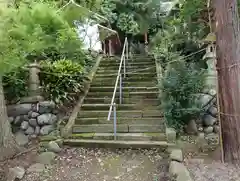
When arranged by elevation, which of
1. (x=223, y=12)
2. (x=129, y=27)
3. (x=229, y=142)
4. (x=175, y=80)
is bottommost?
(x=229, y=142)

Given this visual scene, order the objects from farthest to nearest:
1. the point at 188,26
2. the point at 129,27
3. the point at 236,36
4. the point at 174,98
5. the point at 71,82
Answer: the point at 129,27, the point at 188,26, the point at 71,82, the point at 174,98, the point at 236,36

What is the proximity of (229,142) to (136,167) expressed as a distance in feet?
5.00

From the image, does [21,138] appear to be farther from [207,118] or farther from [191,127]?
[207,118]

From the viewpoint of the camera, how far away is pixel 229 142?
4.54 metres

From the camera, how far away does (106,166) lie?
4777 mm

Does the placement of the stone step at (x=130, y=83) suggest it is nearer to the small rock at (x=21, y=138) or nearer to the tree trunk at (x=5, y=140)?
the small rock at (x=21, y=138)

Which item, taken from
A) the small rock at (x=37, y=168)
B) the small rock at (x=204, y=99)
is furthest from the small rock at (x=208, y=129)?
the small rock at (x=37, y=168)

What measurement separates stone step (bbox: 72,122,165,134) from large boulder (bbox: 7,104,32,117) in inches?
41.0

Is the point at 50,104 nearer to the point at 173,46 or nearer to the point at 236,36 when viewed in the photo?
the point at 236,36

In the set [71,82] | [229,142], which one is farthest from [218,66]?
[71,82]

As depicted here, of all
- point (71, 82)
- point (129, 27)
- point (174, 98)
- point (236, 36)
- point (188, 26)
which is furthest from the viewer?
point (129, 27)

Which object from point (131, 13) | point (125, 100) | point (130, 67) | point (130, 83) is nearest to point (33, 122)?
point (125, 100)

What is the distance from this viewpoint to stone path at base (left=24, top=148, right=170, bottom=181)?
436 centimetres

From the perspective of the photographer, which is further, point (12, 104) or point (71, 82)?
point (71, 82)
